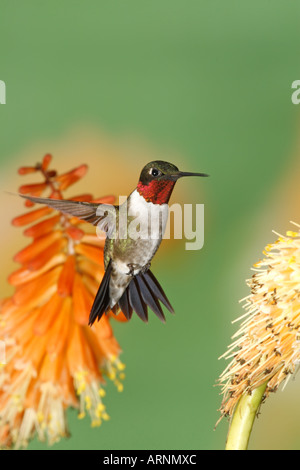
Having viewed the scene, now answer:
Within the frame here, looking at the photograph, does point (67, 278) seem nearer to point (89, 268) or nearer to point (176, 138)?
point (89, 268)

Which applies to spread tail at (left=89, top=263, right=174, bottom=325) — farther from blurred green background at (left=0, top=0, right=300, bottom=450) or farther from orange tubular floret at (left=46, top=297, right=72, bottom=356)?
blurred green background at (left=0, top=0, right=300, bottom=450)

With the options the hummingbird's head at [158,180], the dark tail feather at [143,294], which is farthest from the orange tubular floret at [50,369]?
the hummingbird's head at [158,180]

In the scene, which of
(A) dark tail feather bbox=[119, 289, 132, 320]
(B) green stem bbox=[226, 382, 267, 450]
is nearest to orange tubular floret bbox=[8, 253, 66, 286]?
(A) dark tail feather bbox=[119, 289, 132, 320]

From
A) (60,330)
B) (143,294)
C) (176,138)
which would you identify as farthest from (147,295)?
(176,138)

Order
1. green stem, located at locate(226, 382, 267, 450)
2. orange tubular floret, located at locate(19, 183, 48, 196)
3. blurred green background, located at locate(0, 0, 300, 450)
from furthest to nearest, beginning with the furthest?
1. blurred green background, located at locate(0, 0, 300, 450)
2. orange tubular floret, located at locate(19, 183, 48, 196)
3. green stem, located at locate(226, 382, 267, 450)

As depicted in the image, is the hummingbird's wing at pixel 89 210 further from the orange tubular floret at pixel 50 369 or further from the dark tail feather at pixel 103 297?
the orange tubular floret at pixel 50 369
